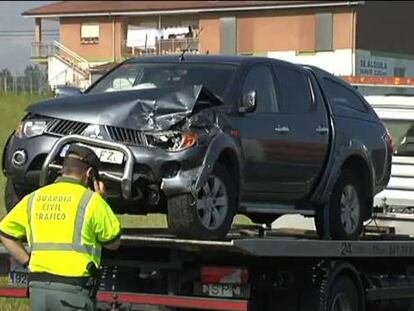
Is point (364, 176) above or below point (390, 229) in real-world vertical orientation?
above

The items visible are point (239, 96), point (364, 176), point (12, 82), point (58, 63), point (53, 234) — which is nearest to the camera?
point (53, 234)

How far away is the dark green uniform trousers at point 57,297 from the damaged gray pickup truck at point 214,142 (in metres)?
1.66

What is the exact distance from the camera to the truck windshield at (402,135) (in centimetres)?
1263

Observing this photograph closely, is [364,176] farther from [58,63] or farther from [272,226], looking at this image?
[58,63]

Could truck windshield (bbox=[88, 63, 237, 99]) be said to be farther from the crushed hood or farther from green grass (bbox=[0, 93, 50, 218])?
green grass (bbox=[0, 93, 50, 218])

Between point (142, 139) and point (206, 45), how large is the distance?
49804 mm

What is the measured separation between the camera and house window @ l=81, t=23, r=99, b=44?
61000mm

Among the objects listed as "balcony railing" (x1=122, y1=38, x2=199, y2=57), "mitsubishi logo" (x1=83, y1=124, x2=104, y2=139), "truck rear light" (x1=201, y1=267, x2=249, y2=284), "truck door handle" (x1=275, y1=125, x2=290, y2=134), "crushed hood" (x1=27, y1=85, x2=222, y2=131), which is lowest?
"truck rear light" (x1=201, y1=267, x2=249, y2=284)

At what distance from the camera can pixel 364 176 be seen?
10.6 meters

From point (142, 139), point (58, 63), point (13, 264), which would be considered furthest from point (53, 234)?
point (58, 63)

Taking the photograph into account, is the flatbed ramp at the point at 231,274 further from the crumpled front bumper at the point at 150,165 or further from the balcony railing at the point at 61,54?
the balcony railing at the point at 61,54

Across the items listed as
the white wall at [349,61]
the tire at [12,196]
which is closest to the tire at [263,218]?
the tire at [12,196]

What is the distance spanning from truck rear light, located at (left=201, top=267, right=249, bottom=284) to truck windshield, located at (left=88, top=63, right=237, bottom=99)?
142cm

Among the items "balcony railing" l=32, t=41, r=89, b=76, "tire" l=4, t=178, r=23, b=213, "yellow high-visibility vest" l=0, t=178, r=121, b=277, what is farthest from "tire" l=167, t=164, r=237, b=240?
"balcony railing" l=32, t=41, r=89, b=76
